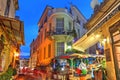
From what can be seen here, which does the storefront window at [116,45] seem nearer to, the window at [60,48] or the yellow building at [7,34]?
the yellow building at [7,34]

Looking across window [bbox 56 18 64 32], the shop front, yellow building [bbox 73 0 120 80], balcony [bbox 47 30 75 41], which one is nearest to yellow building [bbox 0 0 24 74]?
yellow building [bbox 73 0 120 80]

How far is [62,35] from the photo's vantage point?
A: 917 inches

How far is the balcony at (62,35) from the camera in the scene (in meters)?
23.3

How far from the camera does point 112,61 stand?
22.1 ft

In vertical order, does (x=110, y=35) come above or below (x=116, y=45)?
above

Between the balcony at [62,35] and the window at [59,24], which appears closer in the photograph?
the balcony at [62,35]

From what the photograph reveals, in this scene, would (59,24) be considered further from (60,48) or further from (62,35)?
(60,48)

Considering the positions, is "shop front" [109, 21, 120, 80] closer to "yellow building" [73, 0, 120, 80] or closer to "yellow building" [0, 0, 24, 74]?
"yellow building" [73, 0, 120, 80]

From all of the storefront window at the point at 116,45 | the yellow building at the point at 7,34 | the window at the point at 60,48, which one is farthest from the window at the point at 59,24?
the storefront window at the point at 116,45

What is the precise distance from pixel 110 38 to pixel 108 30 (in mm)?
386

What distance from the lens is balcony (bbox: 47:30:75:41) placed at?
76.5 ft

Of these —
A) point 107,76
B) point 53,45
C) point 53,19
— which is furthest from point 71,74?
point 53,19

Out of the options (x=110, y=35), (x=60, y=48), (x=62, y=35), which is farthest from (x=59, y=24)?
(x=110, y=35)

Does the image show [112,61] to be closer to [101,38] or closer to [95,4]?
[101,38]
